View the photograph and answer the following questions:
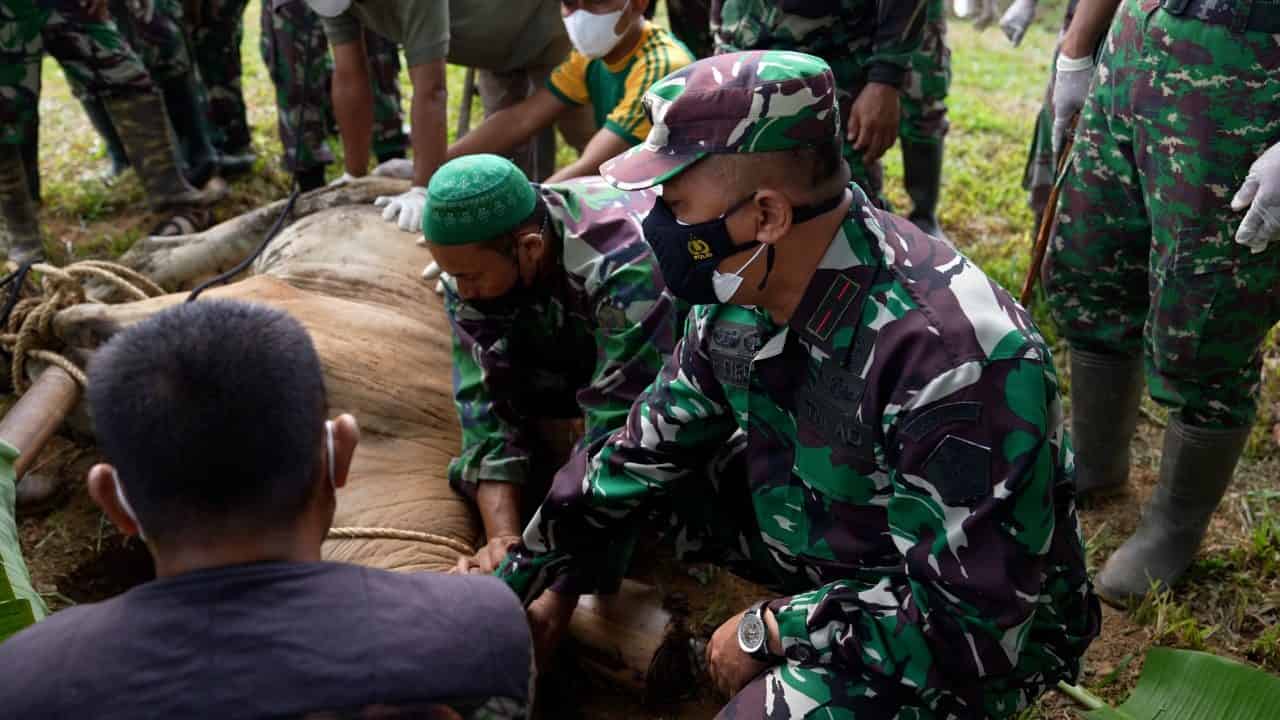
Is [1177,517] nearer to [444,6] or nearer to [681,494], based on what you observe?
[681,494]

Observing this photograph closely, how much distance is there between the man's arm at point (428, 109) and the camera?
3.64 m

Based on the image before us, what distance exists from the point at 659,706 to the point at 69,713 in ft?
4.96

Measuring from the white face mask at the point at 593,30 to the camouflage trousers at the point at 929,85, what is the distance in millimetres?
1115

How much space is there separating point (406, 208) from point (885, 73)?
5.37 feet

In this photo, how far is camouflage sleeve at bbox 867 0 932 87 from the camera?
3363 mm

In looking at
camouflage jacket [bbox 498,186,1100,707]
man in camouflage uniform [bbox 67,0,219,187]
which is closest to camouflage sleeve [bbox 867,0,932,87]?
camouflage jacket [bbox 498,186,1100,707]

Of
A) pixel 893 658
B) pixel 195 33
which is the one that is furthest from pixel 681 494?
pixel 195 33

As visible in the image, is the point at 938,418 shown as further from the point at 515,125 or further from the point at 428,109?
the point at 515,125

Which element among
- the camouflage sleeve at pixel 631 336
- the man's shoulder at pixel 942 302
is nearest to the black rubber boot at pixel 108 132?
the camouflage sleeve at pixel 631 336

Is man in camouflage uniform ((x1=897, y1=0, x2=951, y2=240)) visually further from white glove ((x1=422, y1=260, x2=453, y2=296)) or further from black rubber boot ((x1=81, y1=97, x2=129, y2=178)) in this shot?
black rubber boot ((x1=81, y1=97, x2=129, y2=178))

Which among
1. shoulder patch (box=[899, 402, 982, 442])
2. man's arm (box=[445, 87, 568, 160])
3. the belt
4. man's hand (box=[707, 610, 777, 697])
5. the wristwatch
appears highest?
the belt

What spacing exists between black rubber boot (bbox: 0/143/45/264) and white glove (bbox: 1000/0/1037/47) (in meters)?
4.03

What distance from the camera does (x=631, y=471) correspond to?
86.6 inches

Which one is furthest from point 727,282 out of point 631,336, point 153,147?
point 153,147
